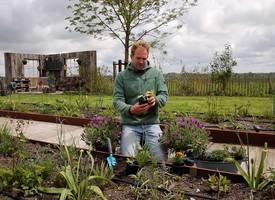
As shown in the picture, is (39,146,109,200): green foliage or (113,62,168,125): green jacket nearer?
(39,146,109,200): green foliage

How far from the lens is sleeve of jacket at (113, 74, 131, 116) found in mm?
3549

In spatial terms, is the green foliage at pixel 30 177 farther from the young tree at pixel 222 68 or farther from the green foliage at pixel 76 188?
the young tree at pixel 222 68

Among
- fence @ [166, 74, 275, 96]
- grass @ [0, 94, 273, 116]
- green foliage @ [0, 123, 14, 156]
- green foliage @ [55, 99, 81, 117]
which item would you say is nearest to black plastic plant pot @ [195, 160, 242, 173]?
green foliage @ [0, 123, 14, 156]

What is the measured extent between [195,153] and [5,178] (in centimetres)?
178

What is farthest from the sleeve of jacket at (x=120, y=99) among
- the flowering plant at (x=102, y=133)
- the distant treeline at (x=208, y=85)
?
the distant treeline at (x=208, y=85)

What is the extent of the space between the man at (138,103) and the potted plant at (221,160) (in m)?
0.44

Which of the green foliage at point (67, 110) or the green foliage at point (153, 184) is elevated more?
the green foliage at point (67, 110)

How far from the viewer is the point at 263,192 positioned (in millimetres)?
2463

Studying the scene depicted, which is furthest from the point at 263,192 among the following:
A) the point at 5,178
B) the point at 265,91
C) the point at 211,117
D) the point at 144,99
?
the point at 265,91

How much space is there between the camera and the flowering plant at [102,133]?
12.0ft

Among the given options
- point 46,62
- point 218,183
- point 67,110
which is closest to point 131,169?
point 218,183

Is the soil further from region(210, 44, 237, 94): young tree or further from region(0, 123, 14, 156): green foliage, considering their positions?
region(210, 44, 237, 94): young tree

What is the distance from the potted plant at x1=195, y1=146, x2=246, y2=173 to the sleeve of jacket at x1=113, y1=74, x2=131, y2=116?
0.90 meters

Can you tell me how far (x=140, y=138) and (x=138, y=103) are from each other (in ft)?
1.40
